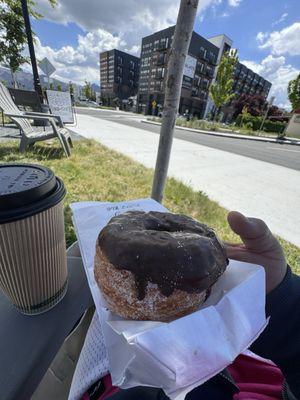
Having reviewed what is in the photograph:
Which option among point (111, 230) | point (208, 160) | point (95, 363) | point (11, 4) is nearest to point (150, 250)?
point (111, 230)

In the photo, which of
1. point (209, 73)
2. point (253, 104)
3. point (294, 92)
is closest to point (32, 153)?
point (294, 92)

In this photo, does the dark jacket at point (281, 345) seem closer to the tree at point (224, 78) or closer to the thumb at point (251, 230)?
the thumb at point (251, 230)

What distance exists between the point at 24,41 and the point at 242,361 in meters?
13.8

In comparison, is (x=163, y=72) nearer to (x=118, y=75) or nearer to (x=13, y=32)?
(x=118, y=75)

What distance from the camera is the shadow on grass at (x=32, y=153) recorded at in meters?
4.39

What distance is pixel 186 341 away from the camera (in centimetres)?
60

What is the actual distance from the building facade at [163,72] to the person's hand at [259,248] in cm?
5747

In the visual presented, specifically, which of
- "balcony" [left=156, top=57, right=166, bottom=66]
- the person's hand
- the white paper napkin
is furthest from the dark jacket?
"balcony" [left=156, top=57, right=166, bottom=66]

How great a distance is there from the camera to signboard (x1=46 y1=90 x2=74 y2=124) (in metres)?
7.52

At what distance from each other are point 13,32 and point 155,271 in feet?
44.0

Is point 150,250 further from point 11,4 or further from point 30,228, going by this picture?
point 11,4

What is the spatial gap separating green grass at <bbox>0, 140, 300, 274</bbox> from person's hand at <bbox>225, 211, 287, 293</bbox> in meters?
1.60

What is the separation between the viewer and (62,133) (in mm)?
4961

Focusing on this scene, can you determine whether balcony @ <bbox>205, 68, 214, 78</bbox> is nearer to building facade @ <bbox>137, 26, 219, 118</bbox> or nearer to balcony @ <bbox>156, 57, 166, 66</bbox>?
building facade @ <bbox>137, 26, 219, 118</bbox>
